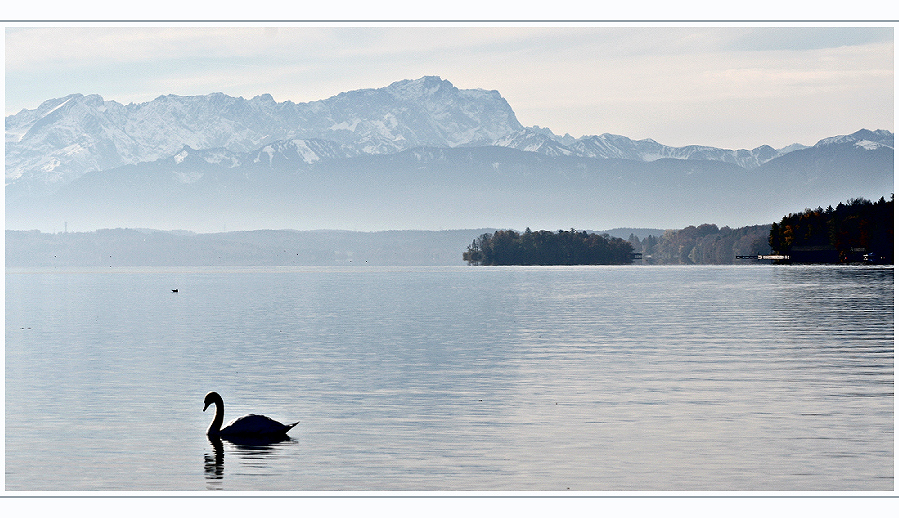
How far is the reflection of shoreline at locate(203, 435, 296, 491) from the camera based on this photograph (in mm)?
24984

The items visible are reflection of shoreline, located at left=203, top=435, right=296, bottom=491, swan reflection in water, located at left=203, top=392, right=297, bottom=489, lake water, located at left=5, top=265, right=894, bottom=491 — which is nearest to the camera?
reflection of shoreline, located at left=203, top=435, right=296, bottom=491

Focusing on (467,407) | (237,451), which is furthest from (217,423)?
(467,407)

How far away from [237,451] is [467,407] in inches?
329

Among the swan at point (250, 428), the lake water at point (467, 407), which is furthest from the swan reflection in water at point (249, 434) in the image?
the lake water at point (467, 407)

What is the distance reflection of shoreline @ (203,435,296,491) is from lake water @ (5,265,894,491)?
9cm

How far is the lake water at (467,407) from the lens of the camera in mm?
25109

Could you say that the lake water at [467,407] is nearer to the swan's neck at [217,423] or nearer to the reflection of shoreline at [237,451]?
the reflection of shoreline at [237,451]

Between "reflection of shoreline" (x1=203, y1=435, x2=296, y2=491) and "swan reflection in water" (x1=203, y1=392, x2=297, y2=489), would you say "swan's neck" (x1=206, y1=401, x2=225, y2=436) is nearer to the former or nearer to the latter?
"swan reflection in water" (x1=203, y1=392, x2=297, y2=489)

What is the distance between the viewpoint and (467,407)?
34.5m

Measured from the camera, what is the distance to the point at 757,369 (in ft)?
145

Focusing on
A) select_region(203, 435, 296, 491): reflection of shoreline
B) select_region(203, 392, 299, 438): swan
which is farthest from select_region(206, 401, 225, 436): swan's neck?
select_region(203, 435, 296, 491): reflection of shoreline

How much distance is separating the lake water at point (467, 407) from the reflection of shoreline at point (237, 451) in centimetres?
9
